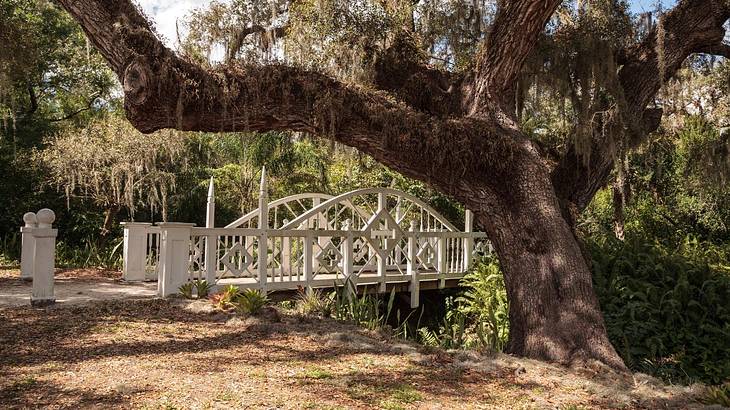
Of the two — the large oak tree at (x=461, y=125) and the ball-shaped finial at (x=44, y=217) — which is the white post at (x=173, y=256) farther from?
the large oak tree at (x=461, y=125)

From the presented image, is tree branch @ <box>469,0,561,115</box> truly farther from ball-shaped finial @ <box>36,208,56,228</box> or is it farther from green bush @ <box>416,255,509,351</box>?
ball-shaped finial @ <box>36,208,56,228</box>

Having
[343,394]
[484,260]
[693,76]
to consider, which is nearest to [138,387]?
[343,394]

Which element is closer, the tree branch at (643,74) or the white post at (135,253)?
the tree branch at (643,74)

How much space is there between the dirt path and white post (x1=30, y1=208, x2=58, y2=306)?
266mm

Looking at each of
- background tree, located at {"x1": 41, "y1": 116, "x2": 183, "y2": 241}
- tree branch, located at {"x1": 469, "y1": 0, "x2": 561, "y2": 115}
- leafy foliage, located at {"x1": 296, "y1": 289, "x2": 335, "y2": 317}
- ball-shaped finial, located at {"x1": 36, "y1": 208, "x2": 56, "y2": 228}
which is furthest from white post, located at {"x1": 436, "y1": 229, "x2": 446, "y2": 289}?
ball-shaped finial, located at {"x1": 36, "y1": 208, "x2": 56, "y2": 228}

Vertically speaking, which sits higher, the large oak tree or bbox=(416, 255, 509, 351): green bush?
the large oak tree

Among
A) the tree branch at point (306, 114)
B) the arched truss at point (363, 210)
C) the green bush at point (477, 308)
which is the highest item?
the tree branch at point (306, 114)

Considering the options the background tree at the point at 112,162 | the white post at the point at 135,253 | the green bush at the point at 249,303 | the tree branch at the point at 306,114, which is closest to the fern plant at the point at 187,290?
the green bush at the point at 249,303

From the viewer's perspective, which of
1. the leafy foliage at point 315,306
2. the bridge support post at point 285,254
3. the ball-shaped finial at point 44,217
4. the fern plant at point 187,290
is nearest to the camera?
the ball-shaped finial at point 44,217

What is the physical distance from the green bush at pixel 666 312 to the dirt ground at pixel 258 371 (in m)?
2.53

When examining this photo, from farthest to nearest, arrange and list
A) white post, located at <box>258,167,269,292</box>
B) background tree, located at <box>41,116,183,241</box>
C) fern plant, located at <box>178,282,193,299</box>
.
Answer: background tree, located at <box>41,116,183,241</box> < white post, located at <box>258,167,269,292</box> < fern plant, located at <box>178,282,193,299</box>

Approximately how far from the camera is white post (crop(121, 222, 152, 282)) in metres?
9.35

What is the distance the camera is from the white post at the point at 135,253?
9.35m

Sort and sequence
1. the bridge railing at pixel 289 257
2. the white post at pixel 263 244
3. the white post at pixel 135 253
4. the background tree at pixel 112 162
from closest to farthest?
the bridge railing at pixel 289 257
the white post at pixel 263 244
the white post at pixel 135 253
the background tree at pixel 112 162
